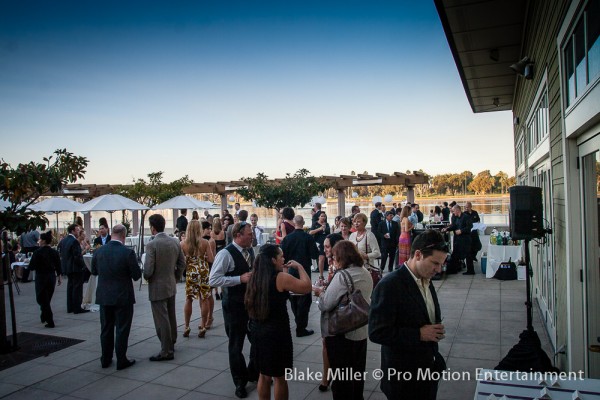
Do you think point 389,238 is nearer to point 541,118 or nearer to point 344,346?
point 541,118

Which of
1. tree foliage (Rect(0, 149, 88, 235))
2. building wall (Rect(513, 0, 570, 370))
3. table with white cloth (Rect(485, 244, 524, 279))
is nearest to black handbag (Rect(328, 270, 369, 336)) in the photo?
building wall (Rect(513, 0, 570, 370))

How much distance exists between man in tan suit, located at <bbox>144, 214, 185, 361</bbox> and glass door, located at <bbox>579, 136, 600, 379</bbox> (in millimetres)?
4833

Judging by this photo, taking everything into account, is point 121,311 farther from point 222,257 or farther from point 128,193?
point 128,193

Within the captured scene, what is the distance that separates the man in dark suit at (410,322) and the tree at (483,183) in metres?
87.3

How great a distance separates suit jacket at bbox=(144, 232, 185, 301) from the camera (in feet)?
18.1

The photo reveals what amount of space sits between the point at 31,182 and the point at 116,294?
235 centimetres

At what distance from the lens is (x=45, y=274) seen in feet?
24.6

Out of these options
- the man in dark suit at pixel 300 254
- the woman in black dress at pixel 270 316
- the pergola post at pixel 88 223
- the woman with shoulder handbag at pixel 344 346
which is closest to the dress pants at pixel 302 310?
the man in dark suit at pixel 300 254

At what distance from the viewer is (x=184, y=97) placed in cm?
2230

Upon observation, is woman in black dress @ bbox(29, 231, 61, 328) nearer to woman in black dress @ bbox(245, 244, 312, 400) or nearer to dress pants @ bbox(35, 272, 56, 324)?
dress pants @ bbox(35, 272, 56, 324)

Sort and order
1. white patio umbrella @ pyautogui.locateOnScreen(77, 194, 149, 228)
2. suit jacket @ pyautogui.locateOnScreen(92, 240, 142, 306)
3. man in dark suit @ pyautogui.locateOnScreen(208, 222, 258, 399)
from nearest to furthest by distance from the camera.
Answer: man in dark suit @ pyautogui.locateOnScreen(208, 222, 258, 399), suit jacket @ pyautogui.locateOnScreen(92, 240, 142, 306), white patio umbrella @ pyautogui.locateOnScreen(77, 194, 149, 228)

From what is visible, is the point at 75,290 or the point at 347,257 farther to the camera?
the point at 75,290

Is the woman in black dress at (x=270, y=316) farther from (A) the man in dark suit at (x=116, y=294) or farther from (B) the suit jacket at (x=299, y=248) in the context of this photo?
(B) the suit jacket at (x=299, y=248)

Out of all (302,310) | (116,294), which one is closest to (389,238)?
(302,310)
